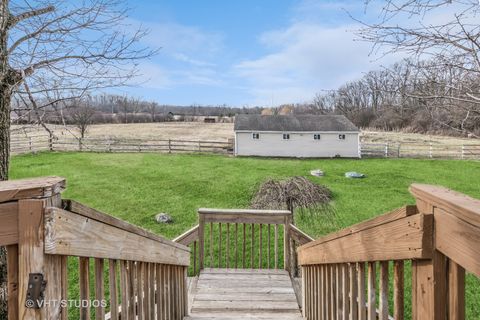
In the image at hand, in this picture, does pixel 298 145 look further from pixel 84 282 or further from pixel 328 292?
pixel 84 282

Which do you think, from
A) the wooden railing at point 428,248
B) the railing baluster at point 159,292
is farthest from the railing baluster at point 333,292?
the railing baluster at point 159,292

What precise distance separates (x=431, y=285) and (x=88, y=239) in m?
1.25

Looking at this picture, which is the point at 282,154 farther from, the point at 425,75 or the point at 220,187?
the point at 425,75

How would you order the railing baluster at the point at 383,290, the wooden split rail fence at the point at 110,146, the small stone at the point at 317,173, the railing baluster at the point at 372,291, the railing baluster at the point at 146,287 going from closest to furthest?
the railing baluster at the point at 383,290
the railing baluster at the point at 372,291
the railing baluster at the point at 146,287
the small stone at the point at 317,173
the wooden split rail fence at the point at 110,146

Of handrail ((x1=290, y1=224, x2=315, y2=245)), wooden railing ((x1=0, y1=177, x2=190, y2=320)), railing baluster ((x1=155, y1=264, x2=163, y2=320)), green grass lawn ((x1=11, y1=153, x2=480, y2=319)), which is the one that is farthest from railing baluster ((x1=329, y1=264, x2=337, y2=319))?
green grass lawn ((x1=11, y1=153, x2=480, y2=319))

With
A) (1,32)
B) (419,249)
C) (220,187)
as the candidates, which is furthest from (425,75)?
(220,187)

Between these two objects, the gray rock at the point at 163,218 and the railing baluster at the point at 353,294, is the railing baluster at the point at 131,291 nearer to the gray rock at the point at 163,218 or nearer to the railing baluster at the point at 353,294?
the railing baluster at the point at 353,294

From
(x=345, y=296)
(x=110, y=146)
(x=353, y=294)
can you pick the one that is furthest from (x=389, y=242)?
(x=110, y=146)

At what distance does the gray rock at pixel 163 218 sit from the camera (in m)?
10.4

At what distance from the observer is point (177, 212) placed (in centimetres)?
1142

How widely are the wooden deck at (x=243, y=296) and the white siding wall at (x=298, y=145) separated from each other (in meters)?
19.7

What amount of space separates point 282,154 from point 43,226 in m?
24.2

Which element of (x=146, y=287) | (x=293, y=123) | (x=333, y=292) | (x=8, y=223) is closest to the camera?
(x=8, y=223)

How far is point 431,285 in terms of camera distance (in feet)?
3.70
